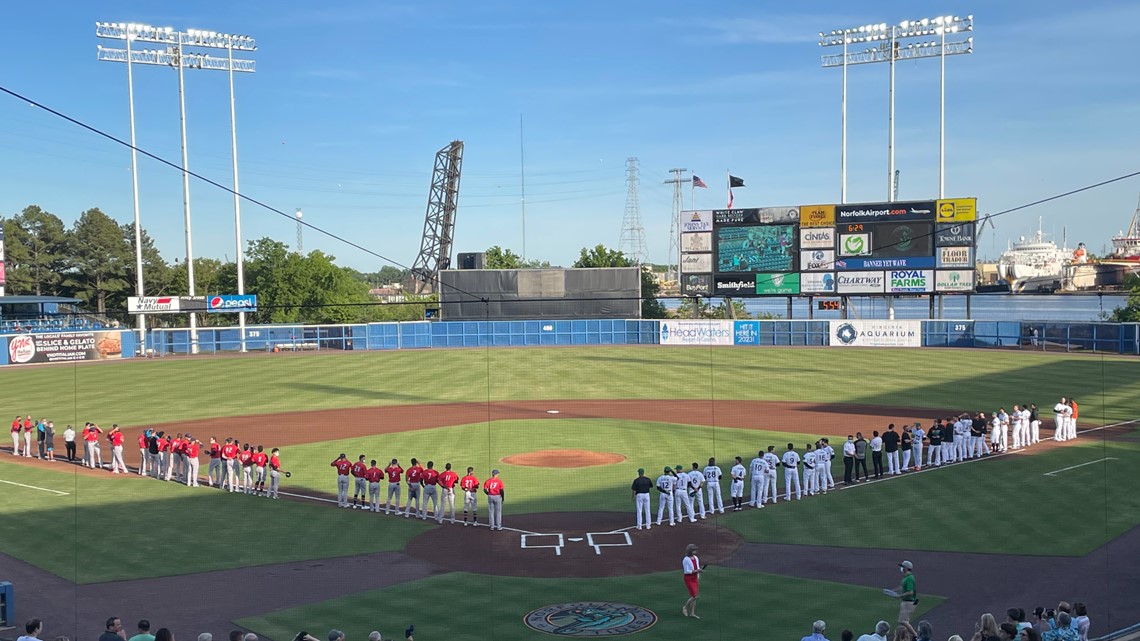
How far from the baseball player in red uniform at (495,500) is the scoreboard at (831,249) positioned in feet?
109

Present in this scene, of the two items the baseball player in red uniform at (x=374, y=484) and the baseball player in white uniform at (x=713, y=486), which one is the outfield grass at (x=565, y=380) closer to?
the baseball player in red uniform at (x=374, y=484)

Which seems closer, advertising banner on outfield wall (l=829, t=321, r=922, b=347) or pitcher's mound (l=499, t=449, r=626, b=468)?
pitcher's mound (l=499, t=449, r=626, b=468)

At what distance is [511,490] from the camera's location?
22.9 metres

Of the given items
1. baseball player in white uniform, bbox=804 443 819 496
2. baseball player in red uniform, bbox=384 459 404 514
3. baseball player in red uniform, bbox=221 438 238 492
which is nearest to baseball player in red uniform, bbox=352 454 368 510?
baseball player in red uniform, bbox=384 459 404 514

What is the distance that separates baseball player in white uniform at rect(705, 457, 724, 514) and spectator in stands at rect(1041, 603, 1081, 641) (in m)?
10.2

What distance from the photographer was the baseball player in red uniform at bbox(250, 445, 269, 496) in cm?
2242

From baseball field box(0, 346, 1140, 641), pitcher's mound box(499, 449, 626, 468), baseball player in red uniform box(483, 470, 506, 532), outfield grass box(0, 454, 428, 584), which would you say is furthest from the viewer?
pitcher's mound box(499, 449, 626, 468)

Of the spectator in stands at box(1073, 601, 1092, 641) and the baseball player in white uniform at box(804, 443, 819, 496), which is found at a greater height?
the spectator in stands at box(1073, 601, 1092, 641)

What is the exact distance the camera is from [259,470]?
22500 millimetres

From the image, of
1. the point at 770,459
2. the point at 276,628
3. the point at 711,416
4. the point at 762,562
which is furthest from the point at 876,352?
the point at 276,628

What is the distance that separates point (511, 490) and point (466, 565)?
20.8 feet

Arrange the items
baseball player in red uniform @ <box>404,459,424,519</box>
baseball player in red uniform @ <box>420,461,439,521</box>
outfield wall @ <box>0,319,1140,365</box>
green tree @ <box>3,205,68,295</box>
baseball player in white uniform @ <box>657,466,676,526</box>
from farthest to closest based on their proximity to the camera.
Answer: green tree @ <box>3,205,68,295</box>
outfield wall @ <box>0,319,1140,365</box>
baseball player in red uniform @ <box>404,459,424,519</box>
baseball player in red uniform @ <box>420,461,439,521</box>
baseball player in white uniform @ <box>657,466,676,526</box>

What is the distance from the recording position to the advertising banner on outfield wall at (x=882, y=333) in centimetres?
5622

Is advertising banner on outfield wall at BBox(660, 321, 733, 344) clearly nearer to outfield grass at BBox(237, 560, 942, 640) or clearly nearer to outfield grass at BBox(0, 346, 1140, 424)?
outfield grass at BBox(0, 346, 1140, 424)
